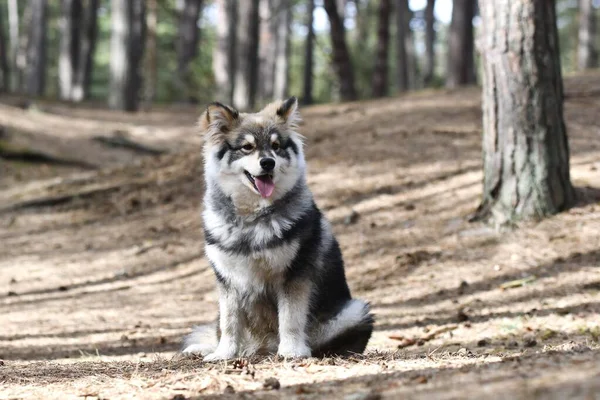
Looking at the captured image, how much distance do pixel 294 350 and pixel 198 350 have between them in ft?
3.43

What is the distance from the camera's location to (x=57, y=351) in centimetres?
753

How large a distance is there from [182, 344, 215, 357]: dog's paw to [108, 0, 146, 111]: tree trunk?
16.2 m

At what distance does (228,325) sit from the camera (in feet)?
19.5

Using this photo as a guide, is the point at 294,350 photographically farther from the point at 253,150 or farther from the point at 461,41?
the point at 461,41

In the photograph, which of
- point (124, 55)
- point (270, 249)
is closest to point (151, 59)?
point (124, 55)

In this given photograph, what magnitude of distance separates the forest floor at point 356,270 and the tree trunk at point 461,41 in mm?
4634

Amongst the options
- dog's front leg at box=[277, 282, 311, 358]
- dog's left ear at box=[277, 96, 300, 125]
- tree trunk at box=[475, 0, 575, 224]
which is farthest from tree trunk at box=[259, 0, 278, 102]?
dog's front leg at box=[277, 282, 311, 358]

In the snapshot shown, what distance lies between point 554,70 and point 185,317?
5338 mm

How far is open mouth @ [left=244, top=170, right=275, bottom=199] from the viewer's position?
18.9 ft

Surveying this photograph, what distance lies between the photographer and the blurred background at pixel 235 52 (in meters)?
21.0


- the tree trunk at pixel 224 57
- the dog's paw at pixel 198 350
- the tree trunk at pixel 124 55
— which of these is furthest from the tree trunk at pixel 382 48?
the dog's paw at pixel 198 350

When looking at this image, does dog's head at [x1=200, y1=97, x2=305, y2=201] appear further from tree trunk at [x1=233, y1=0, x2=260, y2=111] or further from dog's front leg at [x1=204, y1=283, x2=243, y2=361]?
tree trunk at [x1=233, y1=0, x2=260, y2=111]

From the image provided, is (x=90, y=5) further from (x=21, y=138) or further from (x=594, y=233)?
(x=594, y=233)

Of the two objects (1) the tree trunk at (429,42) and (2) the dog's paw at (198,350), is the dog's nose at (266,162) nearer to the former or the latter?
(2) the dog's paw at (198,350)
